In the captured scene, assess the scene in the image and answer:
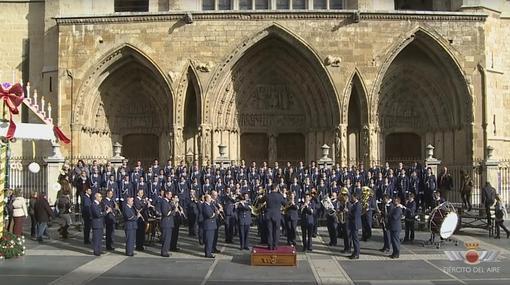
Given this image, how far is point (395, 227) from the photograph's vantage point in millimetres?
12992

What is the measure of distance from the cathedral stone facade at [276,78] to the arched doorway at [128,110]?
0.05 m

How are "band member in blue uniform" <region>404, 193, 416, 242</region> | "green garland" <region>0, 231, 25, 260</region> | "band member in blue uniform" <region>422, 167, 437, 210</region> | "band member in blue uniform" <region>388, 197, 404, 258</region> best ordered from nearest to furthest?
1. "green garland" <region>0, 231, 25, 260</region>
2. "band member in blue uniform" <region>388, 197, 404, 258</region>
3. "band member in blue uniform" <region>404, 193, 416, 242</region>
4. "band member in blue uniform" <region>422, 167, 437, 210</region>

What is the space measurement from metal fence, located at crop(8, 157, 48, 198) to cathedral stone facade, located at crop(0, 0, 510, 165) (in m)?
1.66

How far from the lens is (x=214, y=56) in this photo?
2362 centimetres

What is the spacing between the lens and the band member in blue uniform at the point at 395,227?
42.1 ft

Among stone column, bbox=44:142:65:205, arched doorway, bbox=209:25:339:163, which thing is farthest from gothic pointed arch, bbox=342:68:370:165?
stone column, bbox=44:142:65:205

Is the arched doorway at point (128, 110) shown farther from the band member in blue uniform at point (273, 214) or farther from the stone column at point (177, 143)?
the band member in blue uniform at point (273, 214)

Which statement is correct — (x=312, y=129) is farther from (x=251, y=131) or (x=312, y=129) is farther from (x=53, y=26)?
(x=53, y=26)

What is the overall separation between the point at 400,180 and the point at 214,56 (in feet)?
30.7

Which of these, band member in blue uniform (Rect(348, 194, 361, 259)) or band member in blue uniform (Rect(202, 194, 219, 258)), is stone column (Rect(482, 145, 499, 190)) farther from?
band member in blue uniform (Rect(202, 194, 219, 258))

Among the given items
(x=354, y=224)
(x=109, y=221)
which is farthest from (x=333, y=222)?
(x=109, y=221)

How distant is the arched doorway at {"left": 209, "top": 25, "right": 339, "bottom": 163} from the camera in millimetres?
23859

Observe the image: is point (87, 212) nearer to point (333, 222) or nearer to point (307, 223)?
point (307, 223)

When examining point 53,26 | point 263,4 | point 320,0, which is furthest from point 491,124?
point 53,26
